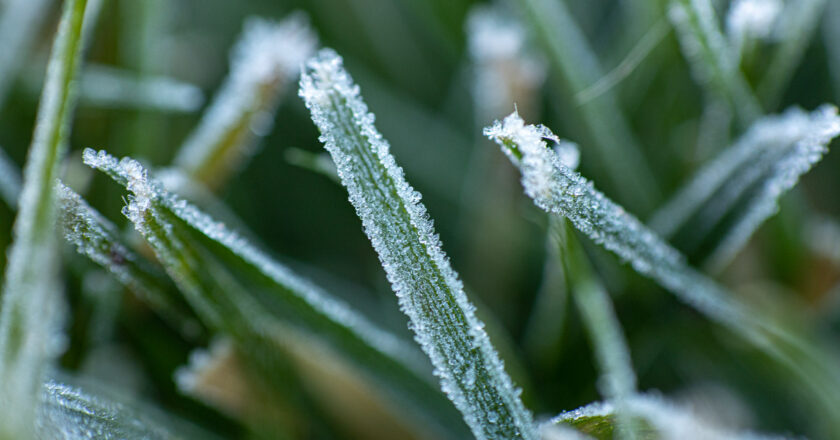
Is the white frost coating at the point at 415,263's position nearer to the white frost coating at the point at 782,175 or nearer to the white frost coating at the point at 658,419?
the white frost coating at the point at 658,419

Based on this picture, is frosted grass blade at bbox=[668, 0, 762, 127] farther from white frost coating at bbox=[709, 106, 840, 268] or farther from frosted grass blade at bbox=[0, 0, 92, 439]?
frosted grass blade at bbox=[0, 0, 92, 439]

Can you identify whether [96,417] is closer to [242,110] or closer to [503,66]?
[242,110]

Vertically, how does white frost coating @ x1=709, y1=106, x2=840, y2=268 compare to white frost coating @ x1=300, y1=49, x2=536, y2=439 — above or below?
above

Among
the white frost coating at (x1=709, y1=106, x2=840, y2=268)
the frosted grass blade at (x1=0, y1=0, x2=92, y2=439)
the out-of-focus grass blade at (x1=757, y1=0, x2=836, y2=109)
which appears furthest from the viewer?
the out-of-focus grass blade at (x1=757, y1=0, x2=836, y2=109)

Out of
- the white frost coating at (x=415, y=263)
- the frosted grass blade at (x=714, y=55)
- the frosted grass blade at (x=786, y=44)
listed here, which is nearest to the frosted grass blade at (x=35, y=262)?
the white frost coating at (x=415, y=263)

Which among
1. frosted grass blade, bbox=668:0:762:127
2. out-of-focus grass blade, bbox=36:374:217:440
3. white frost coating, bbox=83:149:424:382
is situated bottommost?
out-of-focus grass blade, bbox=36:374:217:440

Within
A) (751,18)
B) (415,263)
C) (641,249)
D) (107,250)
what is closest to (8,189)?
(107,250)

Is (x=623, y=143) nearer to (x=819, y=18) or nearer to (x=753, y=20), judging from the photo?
(x=753, y=20)

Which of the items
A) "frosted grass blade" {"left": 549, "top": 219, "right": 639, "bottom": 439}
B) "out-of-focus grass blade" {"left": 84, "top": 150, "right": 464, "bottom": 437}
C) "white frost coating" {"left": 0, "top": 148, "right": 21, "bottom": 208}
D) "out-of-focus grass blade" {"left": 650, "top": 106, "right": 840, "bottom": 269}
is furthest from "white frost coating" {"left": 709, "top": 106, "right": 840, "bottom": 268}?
"white frost coating" {"left": 0, "top": 148, "right": 21, "bottom": 208}
